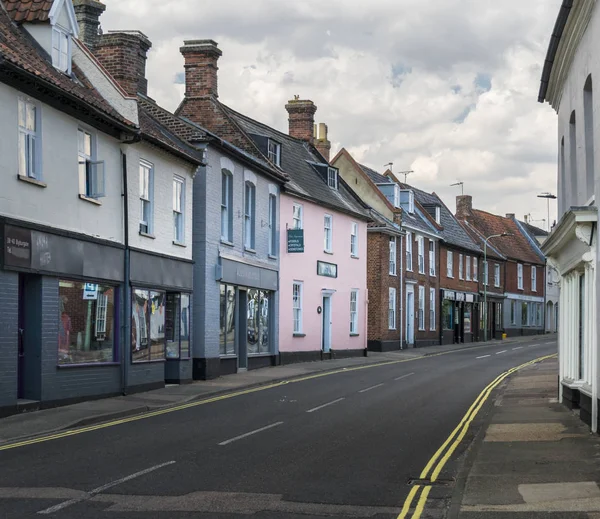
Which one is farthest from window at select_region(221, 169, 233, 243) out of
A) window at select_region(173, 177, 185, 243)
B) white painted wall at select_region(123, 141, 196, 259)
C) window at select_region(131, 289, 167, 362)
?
window at select_region(131, 289, 167, 362)

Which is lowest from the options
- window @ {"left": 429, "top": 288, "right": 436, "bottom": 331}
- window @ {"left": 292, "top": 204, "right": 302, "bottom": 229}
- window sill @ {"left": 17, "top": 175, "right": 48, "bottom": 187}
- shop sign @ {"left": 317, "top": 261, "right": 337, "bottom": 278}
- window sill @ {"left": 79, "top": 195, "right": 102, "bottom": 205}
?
window @ {"left": 429, "top": 288, "right": 436, "bottom": 331}

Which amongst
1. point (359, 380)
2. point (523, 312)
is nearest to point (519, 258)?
point (523, 312)

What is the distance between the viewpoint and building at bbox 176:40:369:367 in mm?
34031

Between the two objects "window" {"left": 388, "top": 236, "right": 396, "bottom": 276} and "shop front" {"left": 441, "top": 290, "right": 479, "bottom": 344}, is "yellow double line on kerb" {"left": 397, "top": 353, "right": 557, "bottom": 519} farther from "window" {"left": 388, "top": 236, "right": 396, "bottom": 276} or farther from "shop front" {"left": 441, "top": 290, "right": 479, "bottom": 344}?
"shop front" {"left": 441, "top": 290, "right": 479, "bottom": 344}

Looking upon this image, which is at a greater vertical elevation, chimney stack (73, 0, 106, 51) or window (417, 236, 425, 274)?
chimney stack (73, 0, 106, 51)

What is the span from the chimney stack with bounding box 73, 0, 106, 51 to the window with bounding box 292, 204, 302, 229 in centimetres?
1172

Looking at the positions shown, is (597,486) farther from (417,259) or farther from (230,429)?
(417,259)

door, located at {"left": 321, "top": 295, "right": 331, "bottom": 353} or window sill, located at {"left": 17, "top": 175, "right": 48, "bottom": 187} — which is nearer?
window sill, located at {"left": 17, "top": 175, "right": 48, "bottom": 187}

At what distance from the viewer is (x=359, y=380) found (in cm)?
2828

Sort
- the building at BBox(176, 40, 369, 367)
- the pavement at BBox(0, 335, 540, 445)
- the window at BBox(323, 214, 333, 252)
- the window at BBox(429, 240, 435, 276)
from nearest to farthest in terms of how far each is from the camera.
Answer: the pavement at BBox(0, 335, 540, 445) → the building at BBox(176, 40, 369, 367) → the window at BBox(323, 214, 333, 252) → the window at BBox(429, 240, 435, 276)

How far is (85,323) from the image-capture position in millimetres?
20953

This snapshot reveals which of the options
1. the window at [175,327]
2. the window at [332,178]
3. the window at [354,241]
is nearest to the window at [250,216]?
the window at [175,327]

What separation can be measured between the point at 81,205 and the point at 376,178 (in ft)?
116

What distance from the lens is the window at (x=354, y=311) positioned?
44531 millimetres
